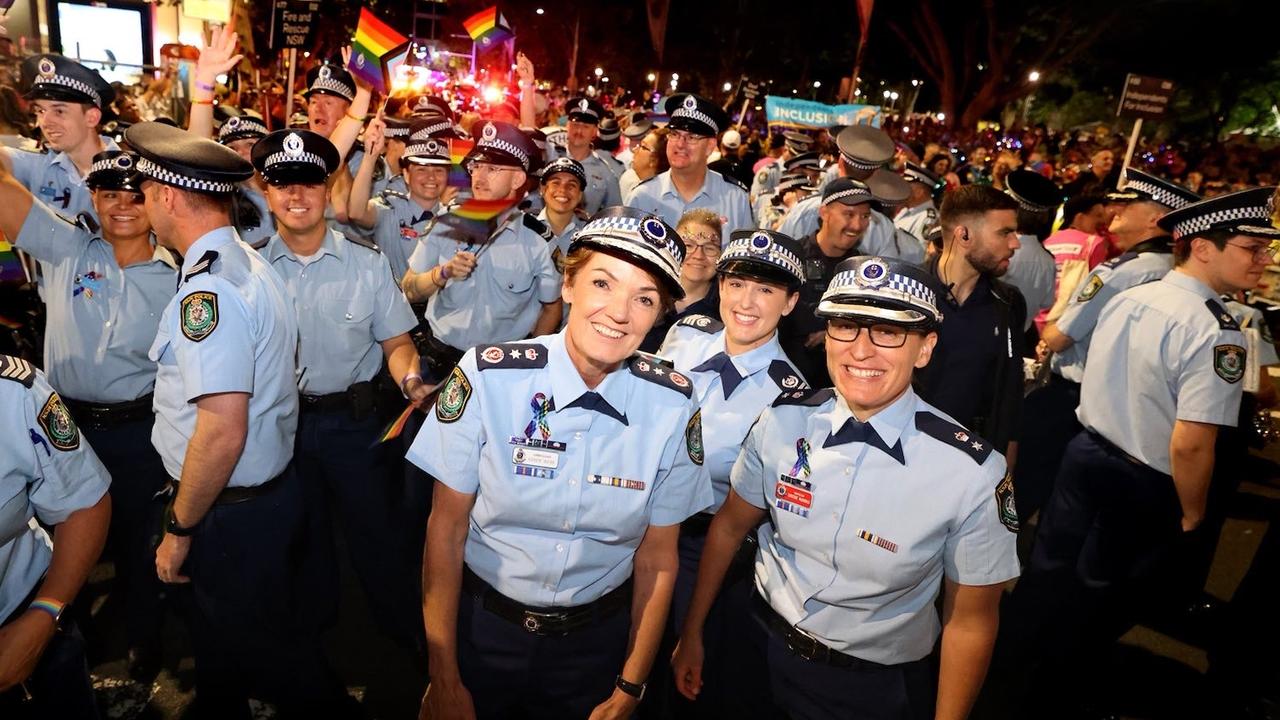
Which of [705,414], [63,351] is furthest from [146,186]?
[705,414]

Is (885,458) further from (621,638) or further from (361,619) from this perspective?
(361,619)

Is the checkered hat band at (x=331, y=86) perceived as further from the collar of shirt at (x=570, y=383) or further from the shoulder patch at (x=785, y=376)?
the collar of shirt at (x=570, y=383)

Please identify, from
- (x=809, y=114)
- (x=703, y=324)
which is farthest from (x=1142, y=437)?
(x=809, y=114)

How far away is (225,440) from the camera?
9.15 ft

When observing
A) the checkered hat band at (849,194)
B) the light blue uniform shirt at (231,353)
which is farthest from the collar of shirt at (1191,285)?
the light blue uniform shirt at (231,353)

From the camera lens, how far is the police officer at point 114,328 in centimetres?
360

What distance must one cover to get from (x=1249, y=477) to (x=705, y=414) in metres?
7.28

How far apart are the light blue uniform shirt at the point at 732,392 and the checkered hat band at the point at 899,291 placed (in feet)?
2.86

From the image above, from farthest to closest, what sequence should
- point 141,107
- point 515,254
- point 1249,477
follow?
point 141,107 → point 1249,477 → point 515,254

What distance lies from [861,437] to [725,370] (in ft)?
3.42

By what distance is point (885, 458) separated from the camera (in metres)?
2.35

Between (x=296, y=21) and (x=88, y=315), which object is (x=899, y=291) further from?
(x=296, y=21)

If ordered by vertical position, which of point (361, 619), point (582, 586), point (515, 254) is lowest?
point (361, 619)

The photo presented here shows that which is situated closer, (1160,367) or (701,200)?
(1160,367)
